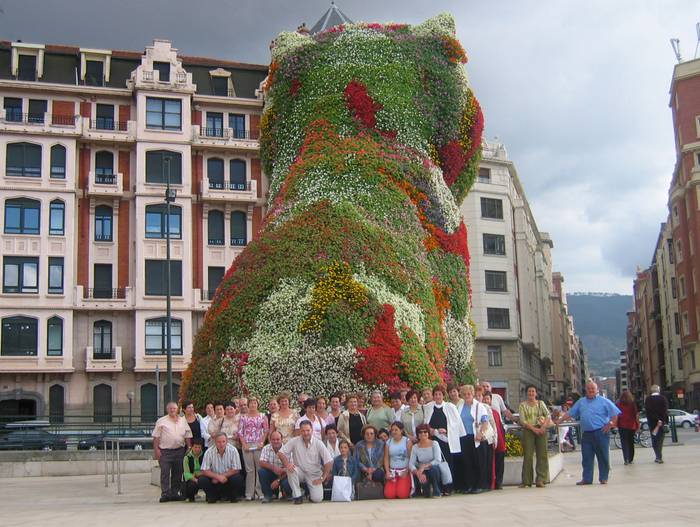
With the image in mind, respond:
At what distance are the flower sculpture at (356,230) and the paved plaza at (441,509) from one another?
11.1 ft

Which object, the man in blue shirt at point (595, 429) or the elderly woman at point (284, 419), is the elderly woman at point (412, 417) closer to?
the elderly woman at point (284, 419)

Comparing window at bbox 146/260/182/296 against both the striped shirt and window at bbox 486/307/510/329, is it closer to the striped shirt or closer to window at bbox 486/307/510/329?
window at bbox 486/307/510/329

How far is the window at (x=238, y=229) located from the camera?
2056 inches

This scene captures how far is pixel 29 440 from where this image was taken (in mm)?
27281

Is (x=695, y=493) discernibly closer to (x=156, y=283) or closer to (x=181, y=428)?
(x=181, y=428)

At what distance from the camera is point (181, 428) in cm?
1466

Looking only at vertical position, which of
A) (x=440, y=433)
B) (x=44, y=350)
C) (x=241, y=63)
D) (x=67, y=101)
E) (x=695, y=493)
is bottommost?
(x=695, y=493)

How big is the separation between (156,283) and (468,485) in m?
38.1

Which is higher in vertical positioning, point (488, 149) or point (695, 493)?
point (488, 149)

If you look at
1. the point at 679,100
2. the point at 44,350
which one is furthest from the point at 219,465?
the point at 679,100

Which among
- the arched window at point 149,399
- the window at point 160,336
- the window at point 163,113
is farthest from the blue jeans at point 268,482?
the window at point 163,113

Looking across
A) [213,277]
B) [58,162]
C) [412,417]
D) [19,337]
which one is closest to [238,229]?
[213,277]

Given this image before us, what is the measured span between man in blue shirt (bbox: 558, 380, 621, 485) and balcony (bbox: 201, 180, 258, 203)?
3930 cm

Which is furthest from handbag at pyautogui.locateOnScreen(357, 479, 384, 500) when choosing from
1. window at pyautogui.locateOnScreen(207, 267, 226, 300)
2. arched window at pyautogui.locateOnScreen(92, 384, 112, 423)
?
window at pyautogui.locateOnScreen(207, 267, 226, 300)
